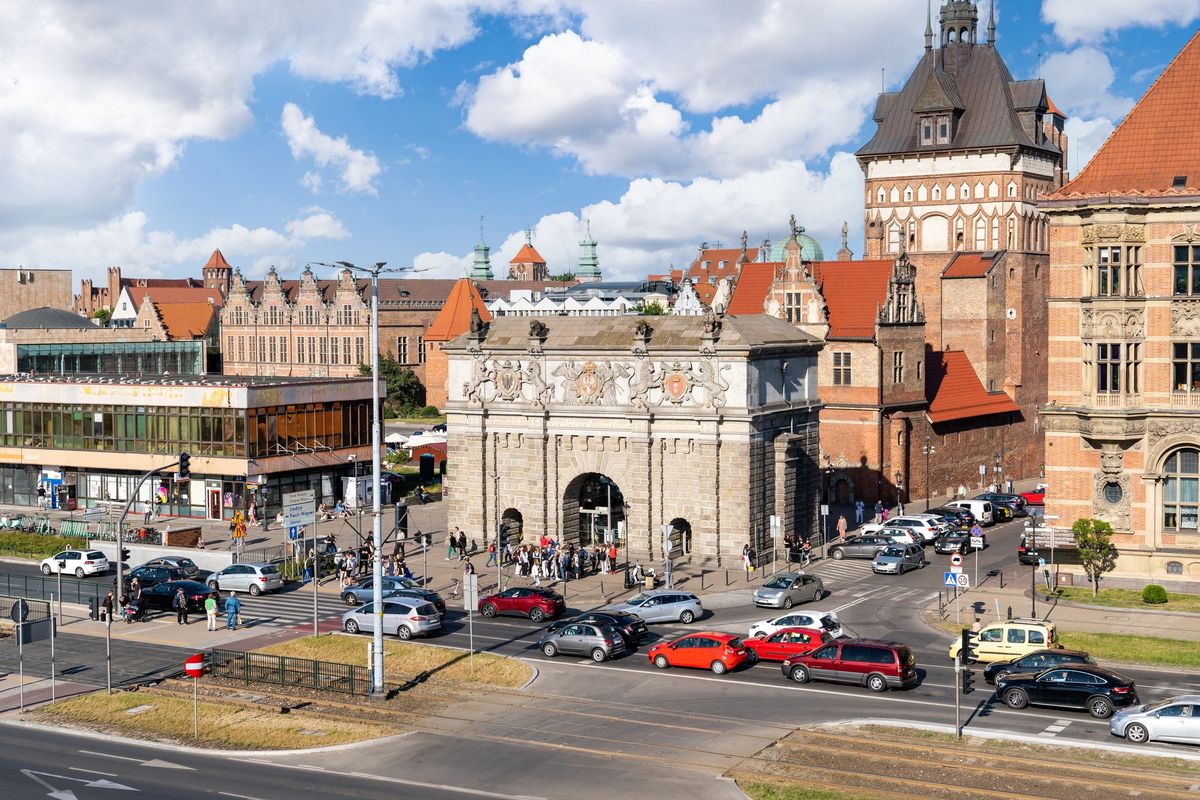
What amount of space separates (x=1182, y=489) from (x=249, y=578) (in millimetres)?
37646

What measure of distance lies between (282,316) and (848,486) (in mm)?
84985

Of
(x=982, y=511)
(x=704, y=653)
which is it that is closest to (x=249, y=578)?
(x=704, y=653)

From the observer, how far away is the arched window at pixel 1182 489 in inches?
2076

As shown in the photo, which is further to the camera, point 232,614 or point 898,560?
point 898,560

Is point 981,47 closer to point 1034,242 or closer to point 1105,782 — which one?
point 1034,242

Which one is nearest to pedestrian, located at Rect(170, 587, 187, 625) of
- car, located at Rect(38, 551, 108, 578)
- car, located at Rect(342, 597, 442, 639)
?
car, located at Rect(342, 597, 442, 639)

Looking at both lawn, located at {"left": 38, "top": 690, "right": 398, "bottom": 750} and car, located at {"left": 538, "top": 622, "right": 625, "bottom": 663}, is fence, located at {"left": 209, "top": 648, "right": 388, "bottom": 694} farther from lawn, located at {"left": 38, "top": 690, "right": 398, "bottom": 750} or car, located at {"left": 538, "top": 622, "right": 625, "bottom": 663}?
car, located at {"left": 538, "top": 622, "right": 625, "bottom": 663}

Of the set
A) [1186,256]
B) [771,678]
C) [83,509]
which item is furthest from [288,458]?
[1186,256]

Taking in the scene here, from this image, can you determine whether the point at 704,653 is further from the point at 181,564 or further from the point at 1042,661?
the point at 181,564

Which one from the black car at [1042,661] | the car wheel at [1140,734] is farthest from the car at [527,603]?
the car wheel at [1140,734]

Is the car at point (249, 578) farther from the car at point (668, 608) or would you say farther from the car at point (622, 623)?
the car at point (668, 608)

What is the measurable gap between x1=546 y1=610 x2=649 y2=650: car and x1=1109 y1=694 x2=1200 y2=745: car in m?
16.7

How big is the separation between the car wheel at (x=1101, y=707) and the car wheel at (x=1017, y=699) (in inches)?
68.9

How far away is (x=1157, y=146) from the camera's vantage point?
54.1 m
